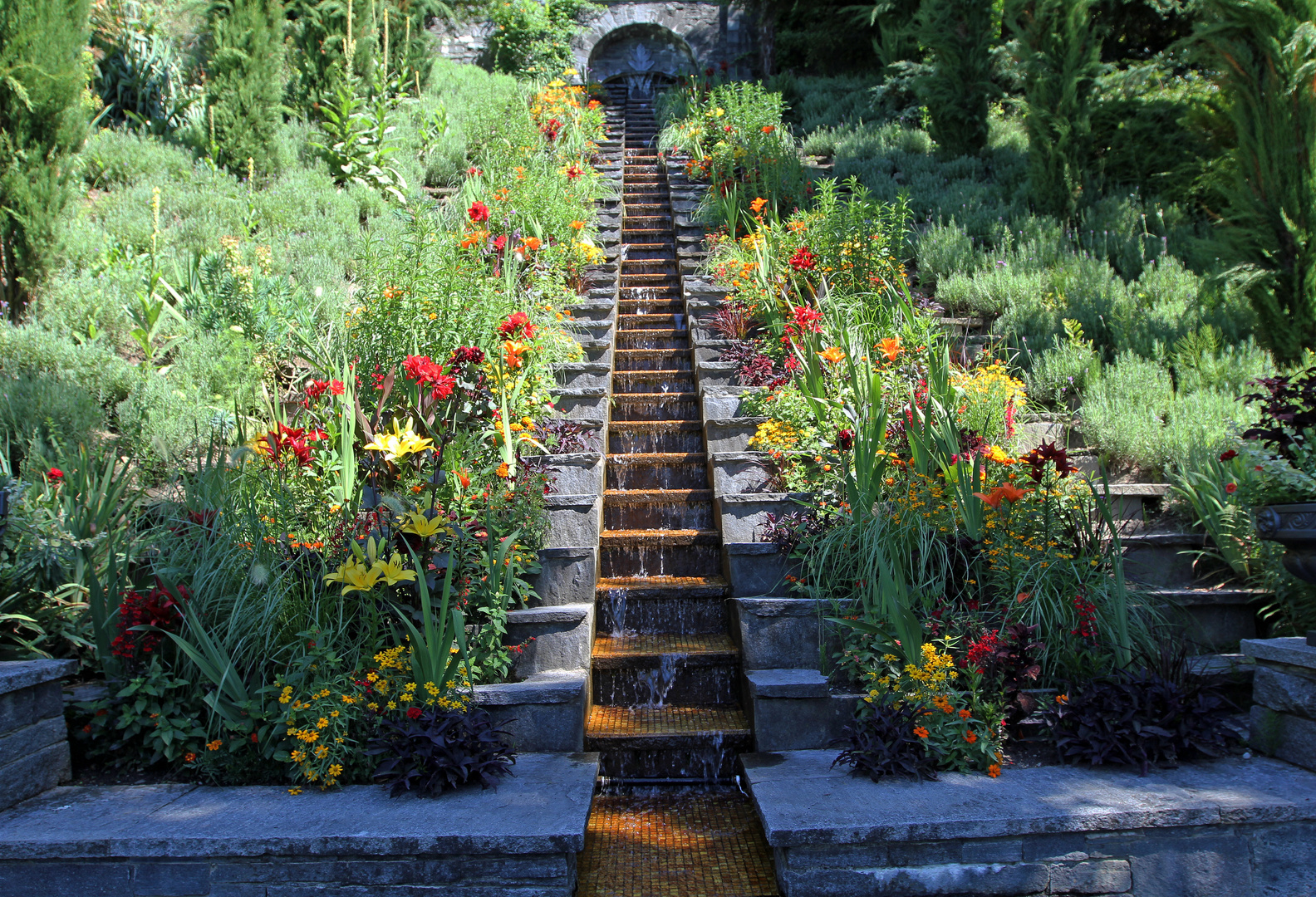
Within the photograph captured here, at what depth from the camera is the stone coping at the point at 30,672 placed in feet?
8.55

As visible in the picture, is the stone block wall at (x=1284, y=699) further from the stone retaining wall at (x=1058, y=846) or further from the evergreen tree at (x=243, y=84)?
the evergreen tree at (x=243, y=84)

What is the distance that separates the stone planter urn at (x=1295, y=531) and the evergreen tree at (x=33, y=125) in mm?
6526

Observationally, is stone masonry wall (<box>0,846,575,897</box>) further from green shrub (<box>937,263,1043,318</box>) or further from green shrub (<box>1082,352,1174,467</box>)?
green shrub (<box>937,263,1043,318</box>)

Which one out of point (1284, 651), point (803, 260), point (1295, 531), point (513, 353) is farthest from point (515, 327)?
point (1284, 651)

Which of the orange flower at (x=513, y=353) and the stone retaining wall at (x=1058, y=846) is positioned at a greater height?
the orange flower at (x=513, y=353)

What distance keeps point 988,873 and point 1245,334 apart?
4.31 metres

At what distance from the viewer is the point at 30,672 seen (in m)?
2.67

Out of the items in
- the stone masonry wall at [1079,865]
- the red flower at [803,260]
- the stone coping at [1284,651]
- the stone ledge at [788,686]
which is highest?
the red flower at [803,260]

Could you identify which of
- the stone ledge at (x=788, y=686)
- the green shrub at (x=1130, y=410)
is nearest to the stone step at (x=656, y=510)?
the stone ledge at (x=788, y=686)

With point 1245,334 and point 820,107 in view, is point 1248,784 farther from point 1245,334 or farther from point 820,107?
point 820,107

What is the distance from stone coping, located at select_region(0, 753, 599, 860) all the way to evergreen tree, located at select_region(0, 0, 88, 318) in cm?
391

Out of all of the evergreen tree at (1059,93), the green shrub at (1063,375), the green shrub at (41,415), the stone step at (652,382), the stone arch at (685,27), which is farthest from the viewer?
the stone arch at (685,27)

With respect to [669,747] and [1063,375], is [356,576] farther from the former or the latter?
[1063,375]

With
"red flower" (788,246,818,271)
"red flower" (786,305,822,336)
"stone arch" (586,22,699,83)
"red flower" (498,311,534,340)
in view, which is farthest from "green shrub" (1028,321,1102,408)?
"stone arch" (586,22,699,83)
